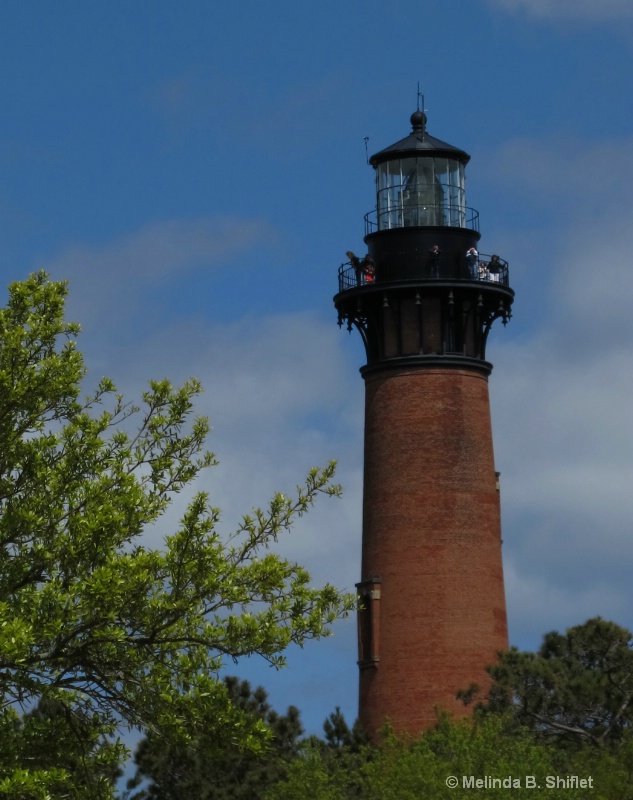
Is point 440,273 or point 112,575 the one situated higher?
point 440,273

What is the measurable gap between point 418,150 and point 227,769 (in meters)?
19.6

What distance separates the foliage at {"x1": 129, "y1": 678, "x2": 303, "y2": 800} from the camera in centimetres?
5269

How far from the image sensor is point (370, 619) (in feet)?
184

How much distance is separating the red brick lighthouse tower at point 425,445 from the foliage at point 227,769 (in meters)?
2.80

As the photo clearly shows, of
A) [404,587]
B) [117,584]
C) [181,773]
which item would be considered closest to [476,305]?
[404,587]

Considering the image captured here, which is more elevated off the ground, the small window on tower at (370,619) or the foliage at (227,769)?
the small window on tower at (370,619)

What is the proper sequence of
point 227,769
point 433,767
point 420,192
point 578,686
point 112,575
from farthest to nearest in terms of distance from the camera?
point 420,192
point 227,769
point 578,686
point 433,767
point 112,575

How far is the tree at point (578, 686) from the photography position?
45906 mm

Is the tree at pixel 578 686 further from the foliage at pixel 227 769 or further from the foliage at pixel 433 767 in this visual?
the foliage at pixel 227 769

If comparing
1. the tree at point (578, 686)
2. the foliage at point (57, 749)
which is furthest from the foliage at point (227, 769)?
the foliage at point (57, 749)

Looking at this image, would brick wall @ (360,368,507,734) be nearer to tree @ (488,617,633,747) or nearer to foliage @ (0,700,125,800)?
tree @ (488,617,633,747)

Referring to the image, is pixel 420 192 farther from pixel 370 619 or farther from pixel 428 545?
pixel 370 619

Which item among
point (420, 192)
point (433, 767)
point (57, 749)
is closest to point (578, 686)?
point (433, 767)

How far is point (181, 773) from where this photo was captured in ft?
177
